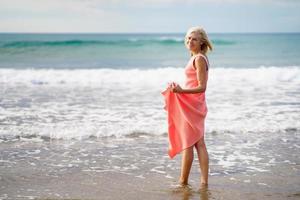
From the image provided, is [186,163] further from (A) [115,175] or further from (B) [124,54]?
(B) [124,54]

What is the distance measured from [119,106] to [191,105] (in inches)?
221

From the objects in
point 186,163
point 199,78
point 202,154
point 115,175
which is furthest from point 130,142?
point 199,78

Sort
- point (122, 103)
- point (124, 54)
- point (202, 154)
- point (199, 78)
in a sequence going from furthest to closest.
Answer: point (124, 54), point (122, 103), point (202, 154), point (199, 78)

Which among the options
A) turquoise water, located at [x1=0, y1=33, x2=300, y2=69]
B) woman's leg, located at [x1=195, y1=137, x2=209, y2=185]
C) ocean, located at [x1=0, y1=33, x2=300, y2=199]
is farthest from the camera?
turquoise water, located at [x1=0, y1=33, x2=300, y2=69]

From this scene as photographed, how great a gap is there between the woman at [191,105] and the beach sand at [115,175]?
1.22ft

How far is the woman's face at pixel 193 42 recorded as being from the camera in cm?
468

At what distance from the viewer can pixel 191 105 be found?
484 cm

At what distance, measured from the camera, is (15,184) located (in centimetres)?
510

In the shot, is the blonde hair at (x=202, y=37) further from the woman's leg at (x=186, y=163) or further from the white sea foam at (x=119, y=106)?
the white sea foam at (x=119, y=106)

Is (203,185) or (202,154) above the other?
(202,154)

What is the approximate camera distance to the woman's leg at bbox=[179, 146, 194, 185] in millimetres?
5012

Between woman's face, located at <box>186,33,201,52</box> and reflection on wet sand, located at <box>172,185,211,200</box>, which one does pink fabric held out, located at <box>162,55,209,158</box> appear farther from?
reflection on wet sand, located at <box>172,185,211,200</box>

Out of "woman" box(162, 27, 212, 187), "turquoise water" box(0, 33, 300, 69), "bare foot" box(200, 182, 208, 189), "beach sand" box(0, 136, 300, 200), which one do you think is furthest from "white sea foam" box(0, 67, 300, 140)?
"turquoise water" box(0, 33, 300, 69)

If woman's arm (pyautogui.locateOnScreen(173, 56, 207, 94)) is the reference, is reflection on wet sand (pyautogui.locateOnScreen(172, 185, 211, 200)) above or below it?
below
